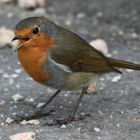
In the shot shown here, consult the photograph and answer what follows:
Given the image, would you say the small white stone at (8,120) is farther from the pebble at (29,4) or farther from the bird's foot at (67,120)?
the pebble at (29,4)

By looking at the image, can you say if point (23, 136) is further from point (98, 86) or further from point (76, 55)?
point (98, 86)

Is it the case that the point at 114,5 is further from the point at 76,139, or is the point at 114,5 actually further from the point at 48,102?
the point at 76,139

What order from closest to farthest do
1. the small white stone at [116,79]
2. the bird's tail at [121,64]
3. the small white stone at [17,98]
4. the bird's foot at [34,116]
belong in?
1. the bird's foot at [34,116]
2. the bird's tail at [121,64]
3. the small white stone at [17,98]
4. the small white stone at [116,79]

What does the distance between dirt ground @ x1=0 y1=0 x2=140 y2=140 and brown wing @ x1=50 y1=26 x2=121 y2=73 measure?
0.42 m

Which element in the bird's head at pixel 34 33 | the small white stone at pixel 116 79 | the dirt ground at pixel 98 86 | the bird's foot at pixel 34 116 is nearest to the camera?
the bird's head at pixel 34 33

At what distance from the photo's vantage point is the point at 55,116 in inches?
229

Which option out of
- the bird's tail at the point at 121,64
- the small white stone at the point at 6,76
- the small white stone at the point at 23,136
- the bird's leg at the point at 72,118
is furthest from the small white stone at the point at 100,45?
the small white stone at the point at 23,136

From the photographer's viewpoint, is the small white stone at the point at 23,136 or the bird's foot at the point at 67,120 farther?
the bird's foot at the point at 67,120

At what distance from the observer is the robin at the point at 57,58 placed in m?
5.34

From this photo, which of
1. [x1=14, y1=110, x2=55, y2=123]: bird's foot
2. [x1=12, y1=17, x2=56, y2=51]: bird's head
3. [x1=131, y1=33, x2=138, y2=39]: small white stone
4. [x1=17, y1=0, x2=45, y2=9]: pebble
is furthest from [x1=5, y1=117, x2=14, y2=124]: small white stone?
[x1=17, y1=0, x2=45, y2=9]: pebble

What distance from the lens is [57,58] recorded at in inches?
216

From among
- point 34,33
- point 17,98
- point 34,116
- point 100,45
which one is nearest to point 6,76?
point 17,98

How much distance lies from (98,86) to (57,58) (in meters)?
1.11

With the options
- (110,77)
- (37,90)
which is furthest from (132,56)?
(37,90)
